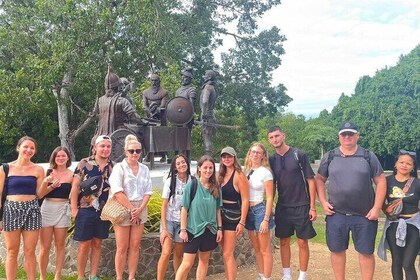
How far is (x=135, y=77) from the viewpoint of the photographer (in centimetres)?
1739

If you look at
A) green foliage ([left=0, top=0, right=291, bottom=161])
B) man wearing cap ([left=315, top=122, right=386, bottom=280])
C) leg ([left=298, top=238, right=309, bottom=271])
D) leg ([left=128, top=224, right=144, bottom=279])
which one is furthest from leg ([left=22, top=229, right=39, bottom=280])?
green foliage ([left=0, top=0, right=291, bottom=161])

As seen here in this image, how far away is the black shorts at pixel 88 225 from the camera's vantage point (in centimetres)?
474

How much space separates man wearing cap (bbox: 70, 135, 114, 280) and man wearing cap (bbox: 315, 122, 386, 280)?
7.56 feet

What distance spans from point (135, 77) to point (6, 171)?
1325 cm

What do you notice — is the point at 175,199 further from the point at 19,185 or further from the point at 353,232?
the point at 353,232

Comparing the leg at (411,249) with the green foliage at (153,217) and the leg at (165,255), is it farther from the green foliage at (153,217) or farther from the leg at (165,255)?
the green foliage at (153,217)

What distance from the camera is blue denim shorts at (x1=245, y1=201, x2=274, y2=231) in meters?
4.80

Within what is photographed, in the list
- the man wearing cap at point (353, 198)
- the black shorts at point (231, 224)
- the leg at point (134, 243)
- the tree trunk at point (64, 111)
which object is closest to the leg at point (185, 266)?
the black shorts at point (231, 224)

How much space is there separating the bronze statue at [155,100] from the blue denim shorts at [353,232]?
187 inches

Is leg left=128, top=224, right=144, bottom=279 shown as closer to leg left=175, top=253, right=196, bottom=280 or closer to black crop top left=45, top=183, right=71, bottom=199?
leg left=175, top=253, right=196, bottom=280

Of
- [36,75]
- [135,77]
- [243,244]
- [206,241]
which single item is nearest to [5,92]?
[36,75]

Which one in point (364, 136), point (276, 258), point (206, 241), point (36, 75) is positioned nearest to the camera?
point (206, 241)

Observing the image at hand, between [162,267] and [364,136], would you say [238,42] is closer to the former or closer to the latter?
[364,136]

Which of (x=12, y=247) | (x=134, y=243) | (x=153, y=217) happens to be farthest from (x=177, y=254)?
(x=12, y=247)
